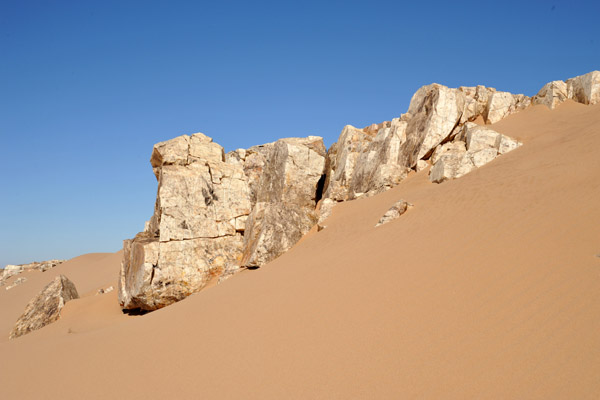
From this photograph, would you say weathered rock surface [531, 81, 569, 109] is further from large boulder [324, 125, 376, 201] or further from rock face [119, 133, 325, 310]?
rock face [119, 133, 325, 310]

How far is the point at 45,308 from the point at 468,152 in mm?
14255

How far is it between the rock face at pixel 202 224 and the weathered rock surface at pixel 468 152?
4.46 meters

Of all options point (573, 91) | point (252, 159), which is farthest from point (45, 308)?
point (573, 91)

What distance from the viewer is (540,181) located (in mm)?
8273

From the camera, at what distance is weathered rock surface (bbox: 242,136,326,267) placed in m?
10.8

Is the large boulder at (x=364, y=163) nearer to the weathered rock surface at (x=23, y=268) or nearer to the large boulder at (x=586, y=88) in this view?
the large boulder at (x=586, y=88)

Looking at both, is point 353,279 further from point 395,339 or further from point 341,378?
point 341,378

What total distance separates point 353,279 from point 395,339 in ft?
6.90

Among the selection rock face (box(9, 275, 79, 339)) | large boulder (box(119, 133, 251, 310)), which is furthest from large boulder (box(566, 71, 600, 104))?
rock face (box(9, 275, 79, 339))

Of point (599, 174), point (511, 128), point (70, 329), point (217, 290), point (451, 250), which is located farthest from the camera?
point (511, 128)

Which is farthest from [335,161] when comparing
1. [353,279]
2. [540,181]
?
[353,279]

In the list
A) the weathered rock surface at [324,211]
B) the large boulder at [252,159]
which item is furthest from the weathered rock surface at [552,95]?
the large boulder at [252,159]

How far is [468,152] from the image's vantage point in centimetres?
1244

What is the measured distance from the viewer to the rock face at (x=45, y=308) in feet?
36.6
